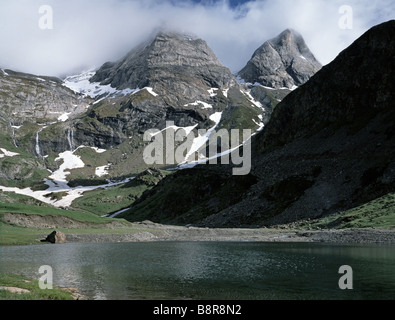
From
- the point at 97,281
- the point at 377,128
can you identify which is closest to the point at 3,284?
the point at 97,281

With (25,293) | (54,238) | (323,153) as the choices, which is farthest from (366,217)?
(25,293)

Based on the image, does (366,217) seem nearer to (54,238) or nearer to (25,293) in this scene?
(54,238)

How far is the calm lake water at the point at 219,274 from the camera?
28953 mm

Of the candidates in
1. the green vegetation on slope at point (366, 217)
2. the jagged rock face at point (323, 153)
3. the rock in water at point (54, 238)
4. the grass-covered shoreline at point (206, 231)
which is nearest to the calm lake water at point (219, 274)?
the rock in water at point (54, 238)

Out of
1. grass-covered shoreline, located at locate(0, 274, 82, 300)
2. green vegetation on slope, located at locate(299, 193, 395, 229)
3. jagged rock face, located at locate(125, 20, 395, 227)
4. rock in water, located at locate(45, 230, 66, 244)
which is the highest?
jagged rock face, located at locate(125, 20, 395, 227)

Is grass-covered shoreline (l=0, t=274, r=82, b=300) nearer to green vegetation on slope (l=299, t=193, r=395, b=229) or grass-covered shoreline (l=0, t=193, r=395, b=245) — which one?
grass-covered shoreline (l=0, t=193, r=395, b=245)

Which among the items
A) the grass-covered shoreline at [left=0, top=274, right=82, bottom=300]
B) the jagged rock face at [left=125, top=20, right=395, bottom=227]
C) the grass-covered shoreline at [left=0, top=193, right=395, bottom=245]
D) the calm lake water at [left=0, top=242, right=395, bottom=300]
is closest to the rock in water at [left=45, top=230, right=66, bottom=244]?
the grass-covered shoreline at [left=0, top=193, right=395, bottom=245]

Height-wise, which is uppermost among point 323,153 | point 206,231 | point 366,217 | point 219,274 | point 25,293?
point 323,153

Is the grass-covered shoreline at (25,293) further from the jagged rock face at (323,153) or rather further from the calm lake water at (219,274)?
the jagged rock face at (323,153)

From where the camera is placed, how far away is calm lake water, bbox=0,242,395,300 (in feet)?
95.0

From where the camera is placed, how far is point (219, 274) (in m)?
38.6

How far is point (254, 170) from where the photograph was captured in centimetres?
15900
